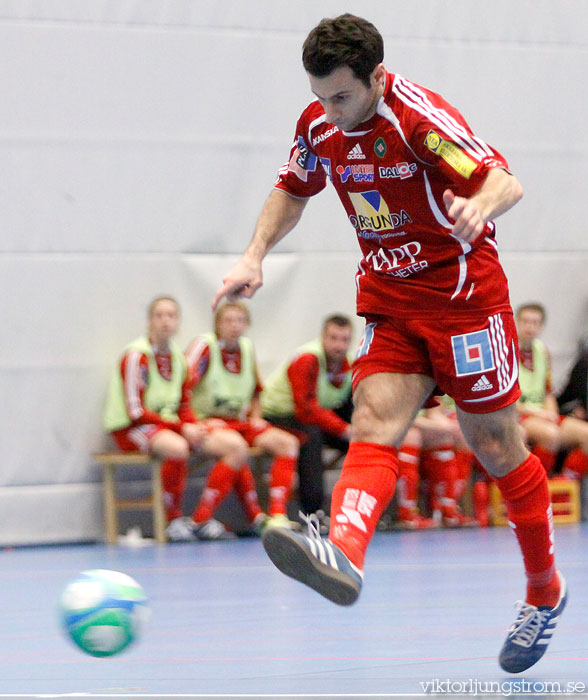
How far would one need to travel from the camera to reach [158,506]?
332 inches

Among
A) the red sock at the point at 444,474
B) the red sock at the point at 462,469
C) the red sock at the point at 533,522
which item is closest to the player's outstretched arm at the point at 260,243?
the red sock at the point at 533,522

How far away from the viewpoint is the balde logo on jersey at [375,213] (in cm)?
346

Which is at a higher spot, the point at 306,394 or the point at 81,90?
the point at 81,90

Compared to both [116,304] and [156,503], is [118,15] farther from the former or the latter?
[156,503]

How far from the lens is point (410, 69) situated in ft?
31.6

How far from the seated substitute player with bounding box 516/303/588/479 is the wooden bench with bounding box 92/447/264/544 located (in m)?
2.15

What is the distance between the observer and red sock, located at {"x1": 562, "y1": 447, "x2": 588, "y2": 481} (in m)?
9.54

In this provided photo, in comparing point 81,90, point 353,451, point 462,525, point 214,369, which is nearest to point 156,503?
point 214,369

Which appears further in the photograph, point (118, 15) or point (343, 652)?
point (118, 15)

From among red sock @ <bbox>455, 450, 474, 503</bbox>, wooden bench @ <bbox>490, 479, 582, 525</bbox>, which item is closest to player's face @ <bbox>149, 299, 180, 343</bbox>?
red sock @ <bbox>455, 450, 474, 503</bbox>

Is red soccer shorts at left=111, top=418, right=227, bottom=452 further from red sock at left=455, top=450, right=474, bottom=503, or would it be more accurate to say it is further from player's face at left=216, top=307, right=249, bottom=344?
red sock at left=455, top=450, right=474, bottom=503

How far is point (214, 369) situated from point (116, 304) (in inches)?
34.3

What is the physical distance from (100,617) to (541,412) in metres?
6.58

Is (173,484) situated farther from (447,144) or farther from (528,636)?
(447,144)
